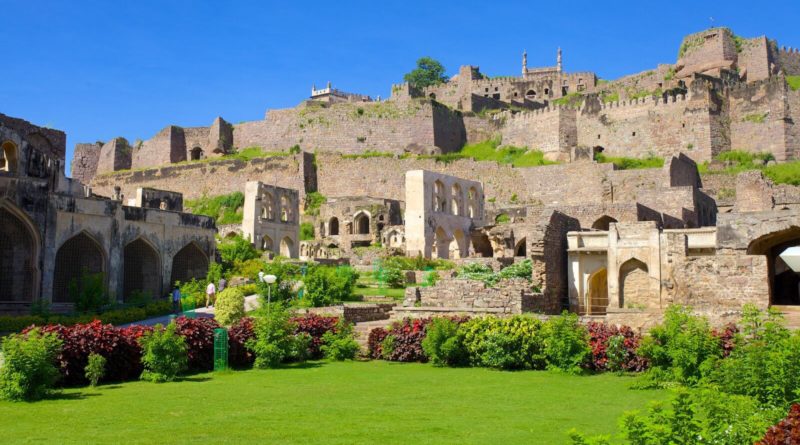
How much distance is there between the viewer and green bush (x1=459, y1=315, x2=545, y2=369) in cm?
1440

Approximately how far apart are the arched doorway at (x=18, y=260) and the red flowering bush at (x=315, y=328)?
34.2 ft

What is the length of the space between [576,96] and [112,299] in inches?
1719

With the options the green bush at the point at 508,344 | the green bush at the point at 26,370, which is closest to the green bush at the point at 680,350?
the green bush at the point at 508,344

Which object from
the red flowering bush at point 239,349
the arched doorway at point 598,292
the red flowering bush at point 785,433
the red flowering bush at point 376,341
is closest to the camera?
the red flowering bush at point 785,433

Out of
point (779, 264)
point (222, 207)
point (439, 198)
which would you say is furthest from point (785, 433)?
point (222, 207)

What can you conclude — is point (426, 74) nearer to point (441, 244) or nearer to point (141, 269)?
point (441, 244)

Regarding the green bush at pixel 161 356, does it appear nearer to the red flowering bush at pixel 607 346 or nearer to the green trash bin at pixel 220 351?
the green trash bin at pixel 220 351

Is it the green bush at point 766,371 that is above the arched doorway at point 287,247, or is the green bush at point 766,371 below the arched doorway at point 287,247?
below

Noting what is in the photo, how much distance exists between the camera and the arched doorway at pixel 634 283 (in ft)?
77.3

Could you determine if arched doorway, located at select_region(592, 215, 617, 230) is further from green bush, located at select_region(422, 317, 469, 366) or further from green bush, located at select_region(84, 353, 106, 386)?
green bush, located at select_region(84, 353, 106, 386)

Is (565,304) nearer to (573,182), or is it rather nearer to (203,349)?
(203,349)

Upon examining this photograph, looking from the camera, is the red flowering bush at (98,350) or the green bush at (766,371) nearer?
the green bush at (766,371)

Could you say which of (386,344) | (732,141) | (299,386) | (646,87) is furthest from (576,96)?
(299,386)

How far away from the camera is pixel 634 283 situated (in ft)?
78.6
